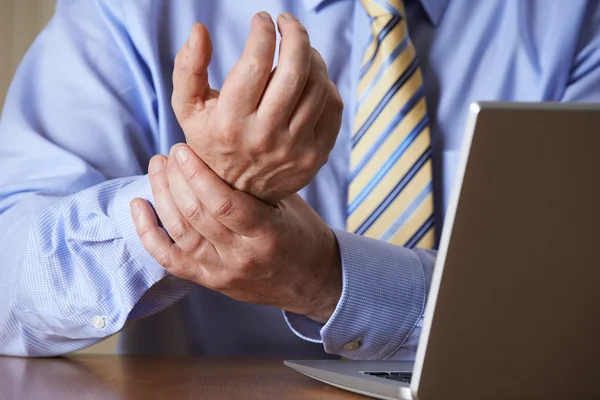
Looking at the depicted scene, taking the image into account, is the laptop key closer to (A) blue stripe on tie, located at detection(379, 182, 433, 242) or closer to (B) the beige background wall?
(A) blue stripe on tie, located at detection(379, 182, 433, 242)

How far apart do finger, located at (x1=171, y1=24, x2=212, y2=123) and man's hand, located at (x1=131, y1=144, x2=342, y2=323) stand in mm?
58

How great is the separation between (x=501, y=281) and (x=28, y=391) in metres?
0.44

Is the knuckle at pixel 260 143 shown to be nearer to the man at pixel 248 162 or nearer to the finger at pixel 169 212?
the man at pixel 248 162

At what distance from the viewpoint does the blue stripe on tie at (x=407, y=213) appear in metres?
1.12

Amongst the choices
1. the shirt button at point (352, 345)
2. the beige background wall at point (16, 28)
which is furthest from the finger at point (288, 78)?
the beige background wall at point (16, 28)

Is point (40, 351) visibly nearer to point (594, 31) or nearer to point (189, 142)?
point (189, 142)

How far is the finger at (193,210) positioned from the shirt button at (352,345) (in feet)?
0.87

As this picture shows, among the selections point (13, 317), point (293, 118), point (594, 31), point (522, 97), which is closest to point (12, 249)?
point (13, 317)

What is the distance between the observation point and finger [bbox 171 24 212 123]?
0.57 metres

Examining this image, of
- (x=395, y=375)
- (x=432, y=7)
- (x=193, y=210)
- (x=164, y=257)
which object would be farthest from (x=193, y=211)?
(x=432, y=7)

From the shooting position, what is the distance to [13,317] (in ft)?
3.11

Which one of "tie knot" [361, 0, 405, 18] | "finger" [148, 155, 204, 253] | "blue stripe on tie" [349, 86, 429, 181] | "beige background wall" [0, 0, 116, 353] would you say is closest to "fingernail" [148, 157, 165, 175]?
"finger" [148, 155, 204, 253]

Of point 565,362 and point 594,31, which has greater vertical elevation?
point 594,31

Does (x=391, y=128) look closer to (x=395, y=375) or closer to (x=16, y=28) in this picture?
(x=395, y=375)
